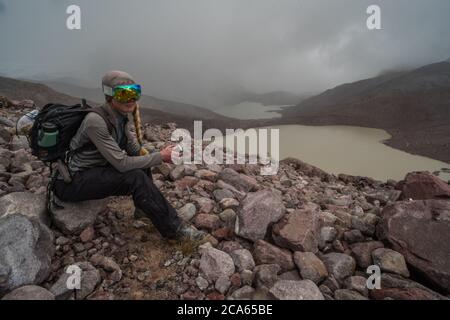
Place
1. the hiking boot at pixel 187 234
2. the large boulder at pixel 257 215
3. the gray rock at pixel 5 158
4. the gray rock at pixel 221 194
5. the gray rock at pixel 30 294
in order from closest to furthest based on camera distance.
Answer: the gray rock at pixel 30 294
the hiking boot at pixel 187 234
the large boulder at pixel 257 215
the gray rock at pixel 221 194
the gray rock at pixel 5 158

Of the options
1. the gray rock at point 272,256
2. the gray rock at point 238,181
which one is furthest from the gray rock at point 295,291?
the gray rock at point 238,181

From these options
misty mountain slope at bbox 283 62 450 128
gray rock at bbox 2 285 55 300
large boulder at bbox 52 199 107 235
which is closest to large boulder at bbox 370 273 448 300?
gray rock at bbox 2 285 55 300

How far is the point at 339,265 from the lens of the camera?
2832mm

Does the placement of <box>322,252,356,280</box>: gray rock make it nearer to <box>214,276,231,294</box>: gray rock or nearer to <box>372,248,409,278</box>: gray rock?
<box>372,248,409,278</box>: gray rock

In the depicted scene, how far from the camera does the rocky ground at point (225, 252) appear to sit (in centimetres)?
243

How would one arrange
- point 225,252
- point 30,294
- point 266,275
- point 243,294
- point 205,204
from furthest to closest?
point 205,204 → point 225,252 → point 266,275 → point 243,294 → point 30,294

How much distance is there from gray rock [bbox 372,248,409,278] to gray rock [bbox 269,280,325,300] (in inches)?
39.1

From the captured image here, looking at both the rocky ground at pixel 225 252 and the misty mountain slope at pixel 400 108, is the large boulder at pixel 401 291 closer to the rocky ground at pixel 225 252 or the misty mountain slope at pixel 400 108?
the rocky ground at pixel 225 252

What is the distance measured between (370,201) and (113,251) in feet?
18.0

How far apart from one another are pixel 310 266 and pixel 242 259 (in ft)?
2.42

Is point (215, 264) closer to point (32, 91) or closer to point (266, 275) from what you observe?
point (266, 275)

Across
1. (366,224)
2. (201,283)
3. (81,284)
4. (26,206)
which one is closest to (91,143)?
(26,206)

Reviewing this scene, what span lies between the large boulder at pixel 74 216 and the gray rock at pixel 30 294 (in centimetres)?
79

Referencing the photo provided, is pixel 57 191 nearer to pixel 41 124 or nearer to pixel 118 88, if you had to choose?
pixel 41 124
